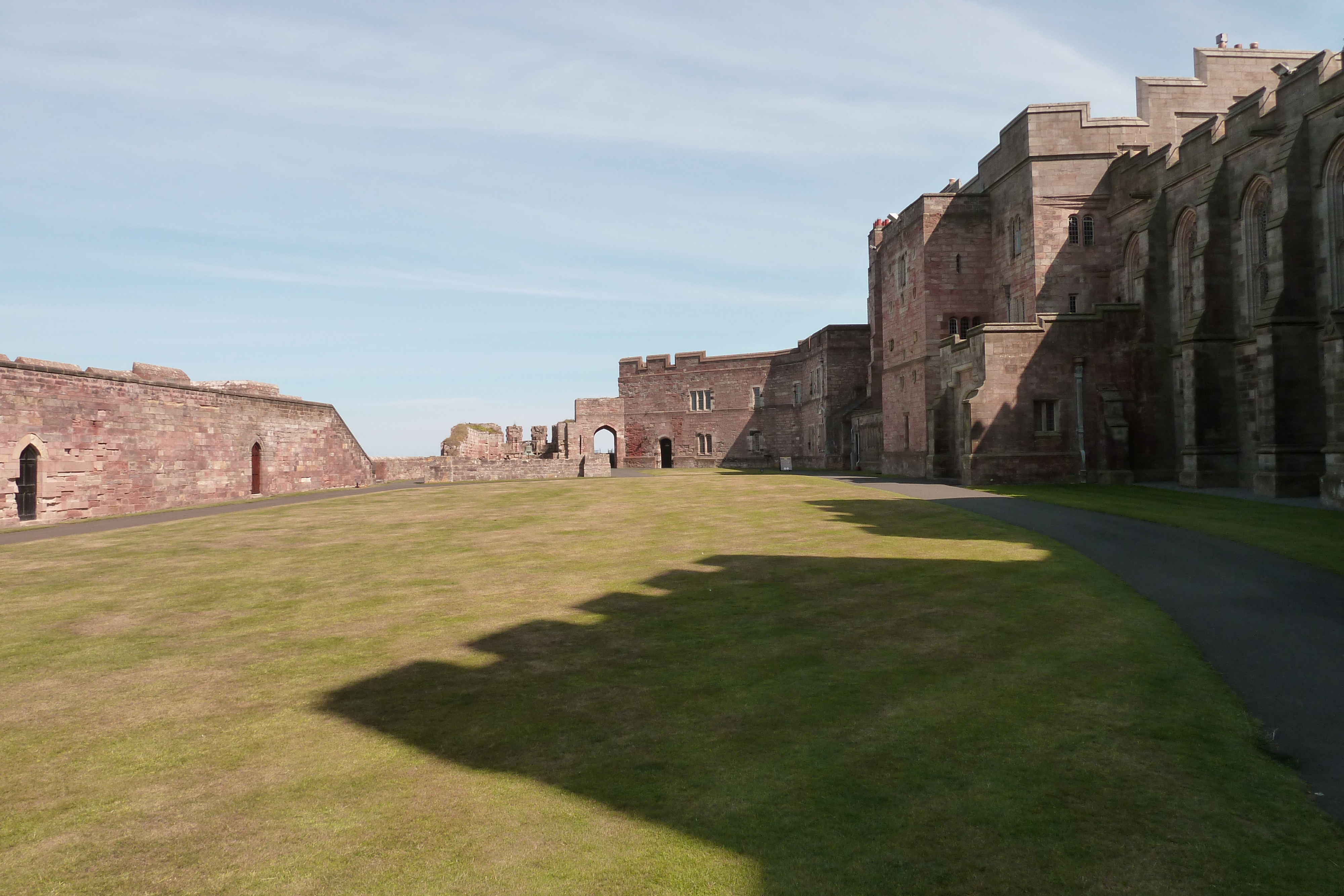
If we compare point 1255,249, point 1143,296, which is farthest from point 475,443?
point 1255,249

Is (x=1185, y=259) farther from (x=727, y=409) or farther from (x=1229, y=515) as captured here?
(x=727, y=409)

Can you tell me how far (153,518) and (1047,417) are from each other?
25.7 meters

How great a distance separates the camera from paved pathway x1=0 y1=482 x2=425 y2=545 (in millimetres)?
17750

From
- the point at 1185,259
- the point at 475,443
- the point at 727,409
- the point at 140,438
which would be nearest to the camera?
the point at 140,438

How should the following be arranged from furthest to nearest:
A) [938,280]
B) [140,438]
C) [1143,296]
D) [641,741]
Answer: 1. [938,280]
2. [1143,296]
3. [140,438]
4. [641,741]

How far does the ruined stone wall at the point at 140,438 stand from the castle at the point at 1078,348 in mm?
75

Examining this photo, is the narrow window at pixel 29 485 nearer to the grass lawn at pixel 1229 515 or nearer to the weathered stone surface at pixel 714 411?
the grass lawn at pixel 1229 515

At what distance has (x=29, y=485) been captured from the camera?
69.8ft

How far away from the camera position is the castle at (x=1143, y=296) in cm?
1969

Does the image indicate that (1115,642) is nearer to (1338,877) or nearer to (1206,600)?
(1206,600)

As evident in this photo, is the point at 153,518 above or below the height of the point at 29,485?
below

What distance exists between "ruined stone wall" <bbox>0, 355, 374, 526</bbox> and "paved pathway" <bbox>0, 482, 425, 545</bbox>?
1.10m

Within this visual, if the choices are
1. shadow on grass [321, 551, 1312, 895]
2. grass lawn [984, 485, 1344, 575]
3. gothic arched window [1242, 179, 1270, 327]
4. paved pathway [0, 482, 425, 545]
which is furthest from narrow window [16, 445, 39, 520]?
gothic arched window [1242, 179, 1270, 327]

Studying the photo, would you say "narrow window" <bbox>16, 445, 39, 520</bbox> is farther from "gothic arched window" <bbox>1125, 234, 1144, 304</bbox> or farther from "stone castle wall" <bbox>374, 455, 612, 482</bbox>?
"gothic arched window" <bbox>1125, 234, 1144, 304</bbox>
